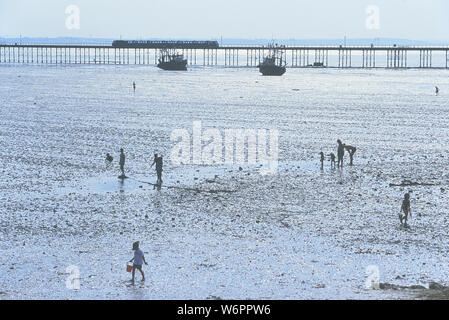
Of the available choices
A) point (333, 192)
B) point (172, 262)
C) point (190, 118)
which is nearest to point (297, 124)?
point (190, 118)

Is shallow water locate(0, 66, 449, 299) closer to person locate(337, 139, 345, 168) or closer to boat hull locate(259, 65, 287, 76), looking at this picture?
person locate(337, 139, 345, 168)

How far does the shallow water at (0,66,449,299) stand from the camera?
21828 mm

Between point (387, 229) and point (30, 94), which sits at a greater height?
point (30, 94)

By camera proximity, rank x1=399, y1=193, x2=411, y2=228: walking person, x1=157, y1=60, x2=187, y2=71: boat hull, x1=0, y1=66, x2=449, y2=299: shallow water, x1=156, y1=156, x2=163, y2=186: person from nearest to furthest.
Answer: x1=0, y1=66, x2=449, y2=299: shallow water, x1=399, y1=193, x2=411, y2=228: walking person, x1=156, y1=156, x2=163, y2=186: person, x1=157, y1=60, x2=187, y2=71: boat hull

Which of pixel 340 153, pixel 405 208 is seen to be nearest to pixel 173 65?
pixel 340 153

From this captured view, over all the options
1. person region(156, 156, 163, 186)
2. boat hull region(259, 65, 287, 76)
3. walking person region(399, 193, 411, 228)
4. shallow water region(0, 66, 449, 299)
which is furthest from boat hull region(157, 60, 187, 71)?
walking person region(399, 193, 411, 228)

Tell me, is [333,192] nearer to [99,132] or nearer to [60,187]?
[60,187]

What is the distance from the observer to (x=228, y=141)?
5369cm

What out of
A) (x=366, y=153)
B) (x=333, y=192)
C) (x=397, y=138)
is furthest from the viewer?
(x=397, y=138)

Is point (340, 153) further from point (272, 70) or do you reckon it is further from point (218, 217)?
point (272, 70)

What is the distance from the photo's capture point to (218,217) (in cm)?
2964

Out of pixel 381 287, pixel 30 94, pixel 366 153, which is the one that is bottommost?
pixel 381 287

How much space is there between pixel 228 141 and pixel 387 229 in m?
26.8

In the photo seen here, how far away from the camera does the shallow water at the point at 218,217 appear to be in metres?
21.8
